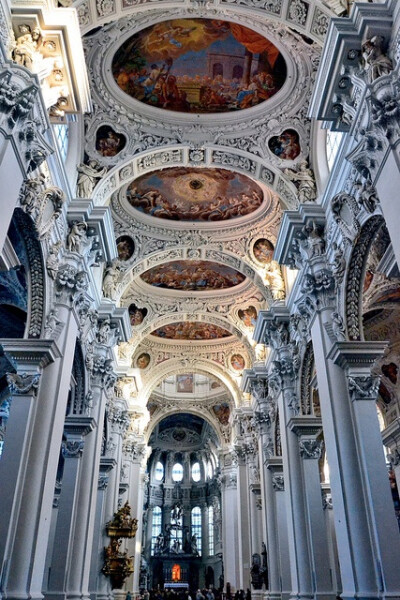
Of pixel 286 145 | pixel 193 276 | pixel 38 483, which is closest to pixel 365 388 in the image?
pixel 38 483

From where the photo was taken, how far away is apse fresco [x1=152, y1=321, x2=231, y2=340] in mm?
30141

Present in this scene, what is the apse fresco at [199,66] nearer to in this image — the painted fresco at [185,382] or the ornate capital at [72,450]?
the ornate capital at [72,450]

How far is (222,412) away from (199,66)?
26400 mm

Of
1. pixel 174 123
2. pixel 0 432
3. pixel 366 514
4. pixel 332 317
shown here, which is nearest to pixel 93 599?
pixel 0 432

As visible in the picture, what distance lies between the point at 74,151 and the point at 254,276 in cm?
929

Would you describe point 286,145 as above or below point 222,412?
below

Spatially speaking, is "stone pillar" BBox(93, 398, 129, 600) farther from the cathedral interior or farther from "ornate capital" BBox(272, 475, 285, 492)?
"ornate capital" BBox(272, 475, 285, 492)

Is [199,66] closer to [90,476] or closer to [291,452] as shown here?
[291,452]

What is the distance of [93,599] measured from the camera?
17.8 m

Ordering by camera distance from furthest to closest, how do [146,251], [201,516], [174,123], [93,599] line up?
1. [201,516]
2. [146,251]
3. [93,599]
4. [174,123]

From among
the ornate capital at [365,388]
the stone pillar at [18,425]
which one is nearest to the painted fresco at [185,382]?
the stone pillar at [18,425]

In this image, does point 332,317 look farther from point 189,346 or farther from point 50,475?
point 189,346

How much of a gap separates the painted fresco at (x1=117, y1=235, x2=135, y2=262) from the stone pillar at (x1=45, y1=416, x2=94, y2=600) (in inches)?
288

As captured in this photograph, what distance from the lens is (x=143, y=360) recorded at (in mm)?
30766
